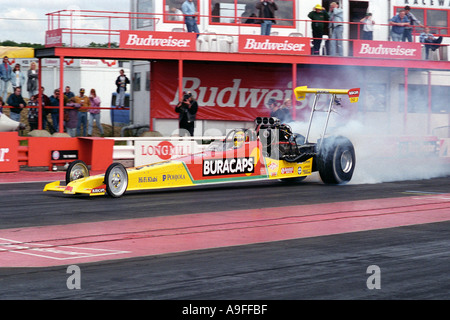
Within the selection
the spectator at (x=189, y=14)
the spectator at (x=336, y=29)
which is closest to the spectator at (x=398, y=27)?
the spectator at (x=336, y=29)

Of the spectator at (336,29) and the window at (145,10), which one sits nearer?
the window at (145,10)

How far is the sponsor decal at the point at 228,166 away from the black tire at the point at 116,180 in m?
1.75

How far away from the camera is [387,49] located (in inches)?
1107

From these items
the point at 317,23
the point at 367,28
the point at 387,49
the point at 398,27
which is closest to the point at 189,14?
the point at 317,23

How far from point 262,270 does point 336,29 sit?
21326 mm

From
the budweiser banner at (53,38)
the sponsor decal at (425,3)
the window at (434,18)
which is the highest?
the sponsor decal at (425,3)

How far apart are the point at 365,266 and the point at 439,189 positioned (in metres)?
9.13

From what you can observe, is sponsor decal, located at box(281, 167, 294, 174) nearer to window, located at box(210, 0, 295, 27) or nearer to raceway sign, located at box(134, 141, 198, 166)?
raceway sign, located at box(134, 141, 198, 166)

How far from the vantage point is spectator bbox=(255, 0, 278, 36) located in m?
25.5

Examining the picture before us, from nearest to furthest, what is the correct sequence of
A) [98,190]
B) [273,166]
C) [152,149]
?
1. [98,190]
2. [273,166]
3. [152,149]

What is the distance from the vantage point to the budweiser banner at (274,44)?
1009 inches

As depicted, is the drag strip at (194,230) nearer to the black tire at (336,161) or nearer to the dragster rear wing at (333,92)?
the black tire at (336,161)

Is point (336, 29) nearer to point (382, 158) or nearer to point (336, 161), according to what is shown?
point (382, 158)

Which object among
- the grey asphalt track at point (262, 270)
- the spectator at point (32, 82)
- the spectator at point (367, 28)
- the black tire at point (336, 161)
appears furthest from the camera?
the spectator at point (367, 28)
